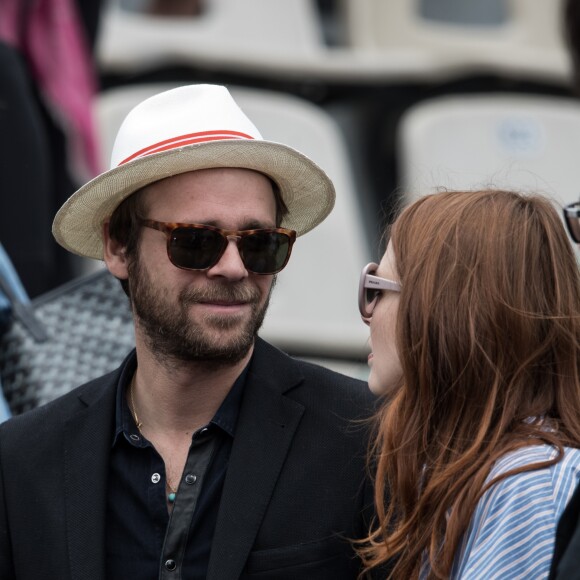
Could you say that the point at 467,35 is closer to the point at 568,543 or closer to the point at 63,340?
the point at 63,340

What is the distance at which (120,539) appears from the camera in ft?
8.51

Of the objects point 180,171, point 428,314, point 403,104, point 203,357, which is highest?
point 180,171

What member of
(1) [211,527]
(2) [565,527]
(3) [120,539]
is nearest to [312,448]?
(1) [211,527]

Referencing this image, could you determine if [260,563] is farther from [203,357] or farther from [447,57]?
[447,57]

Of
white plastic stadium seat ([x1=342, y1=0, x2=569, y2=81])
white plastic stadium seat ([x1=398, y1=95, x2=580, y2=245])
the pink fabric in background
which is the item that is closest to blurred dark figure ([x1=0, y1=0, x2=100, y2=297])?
the pink fabric in background

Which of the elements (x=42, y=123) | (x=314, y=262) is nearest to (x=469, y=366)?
(x=42, y=123)

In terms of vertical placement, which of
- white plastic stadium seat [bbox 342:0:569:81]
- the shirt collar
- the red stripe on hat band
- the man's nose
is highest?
the red stripe on hat band

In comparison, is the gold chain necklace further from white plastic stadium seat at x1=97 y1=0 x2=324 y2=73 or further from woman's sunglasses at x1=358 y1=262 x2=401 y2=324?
white plastic stadium seat at x1=97 y1=0 x2=324 y2=73

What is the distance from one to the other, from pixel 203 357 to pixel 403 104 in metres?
4.47

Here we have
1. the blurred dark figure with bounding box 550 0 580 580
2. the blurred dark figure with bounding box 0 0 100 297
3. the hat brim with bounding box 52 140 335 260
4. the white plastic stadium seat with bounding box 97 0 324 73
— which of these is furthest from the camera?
the white plastic stadium seat with bounding box 97 0 324 73

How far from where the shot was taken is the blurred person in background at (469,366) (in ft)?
7.22

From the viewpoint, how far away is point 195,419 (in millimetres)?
2709

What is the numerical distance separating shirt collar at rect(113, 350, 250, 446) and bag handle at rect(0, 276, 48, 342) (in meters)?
0.59

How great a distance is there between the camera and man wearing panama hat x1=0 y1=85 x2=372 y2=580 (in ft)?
8.32
